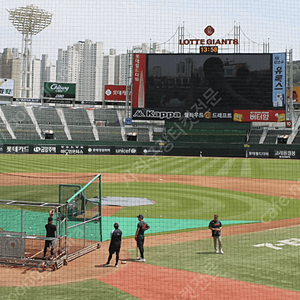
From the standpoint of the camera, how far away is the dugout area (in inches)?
378

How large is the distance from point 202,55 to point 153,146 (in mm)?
15838

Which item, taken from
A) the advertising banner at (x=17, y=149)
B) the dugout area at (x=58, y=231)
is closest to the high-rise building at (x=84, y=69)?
the advertising banner at (x=17, y=149)

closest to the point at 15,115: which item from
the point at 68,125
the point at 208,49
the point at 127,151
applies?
the point at 68,125

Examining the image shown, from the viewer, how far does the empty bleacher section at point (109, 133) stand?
61188 millimetres

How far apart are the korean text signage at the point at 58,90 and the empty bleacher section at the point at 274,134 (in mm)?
36550

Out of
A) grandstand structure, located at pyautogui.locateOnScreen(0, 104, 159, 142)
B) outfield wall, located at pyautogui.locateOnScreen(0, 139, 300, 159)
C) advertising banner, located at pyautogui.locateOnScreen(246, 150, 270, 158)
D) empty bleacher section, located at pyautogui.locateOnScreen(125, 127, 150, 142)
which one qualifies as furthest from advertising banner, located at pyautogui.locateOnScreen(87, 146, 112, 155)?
advertising banner, located at pyautogui.locateOnScreen(246, 150, 270, 158)

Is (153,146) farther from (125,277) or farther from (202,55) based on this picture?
(125,277)

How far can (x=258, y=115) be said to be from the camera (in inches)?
1688

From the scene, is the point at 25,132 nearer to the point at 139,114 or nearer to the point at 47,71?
the point at 139,114

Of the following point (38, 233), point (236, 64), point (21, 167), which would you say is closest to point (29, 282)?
point (38, 233)

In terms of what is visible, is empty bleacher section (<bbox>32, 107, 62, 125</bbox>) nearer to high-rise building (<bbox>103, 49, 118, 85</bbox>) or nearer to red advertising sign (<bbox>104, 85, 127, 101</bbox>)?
red advertising sign (<bbox>104, 85, 127, 101</bbox>)

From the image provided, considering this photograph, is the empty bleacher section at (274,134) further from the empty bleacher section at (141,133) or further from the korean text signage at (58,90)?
the korean text signage at (58,90)

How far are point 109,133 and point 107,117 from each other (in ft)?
20.0

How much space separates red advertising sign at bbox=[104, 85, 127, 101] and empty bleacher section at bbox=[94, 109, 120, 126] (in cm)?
229
